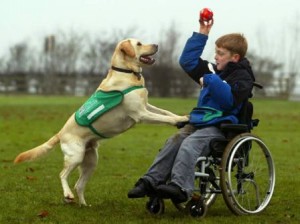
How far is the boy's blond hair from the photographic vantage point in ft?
19.5

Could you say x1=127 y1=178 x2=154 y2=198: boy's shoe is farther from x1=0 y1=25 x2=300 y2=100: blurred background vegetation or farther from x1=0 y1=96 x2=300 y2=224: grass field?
x1=0 y1=25 x2=300 y2=100: blurred background vegetation

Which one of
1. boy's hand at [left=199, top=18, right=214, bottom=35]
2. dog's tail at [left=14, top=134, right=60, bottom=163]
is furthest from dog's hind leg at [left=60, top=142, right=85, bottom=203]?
boy's hand at [left=199, top=18, right=214, bottom=35]

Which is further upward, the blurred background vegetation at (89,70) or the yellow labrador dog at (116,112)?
the yellow labrador dog at (116,112)

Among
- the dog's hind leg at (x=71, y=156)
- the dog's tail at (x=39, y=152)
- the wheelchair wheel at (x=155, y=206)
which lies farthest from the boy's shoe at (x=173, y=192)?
the dog's tail at (x=39, y=152)

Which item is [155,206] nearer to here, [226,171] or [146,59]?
[226,171]

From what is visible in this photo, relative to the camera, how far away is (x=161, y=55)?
62.0m

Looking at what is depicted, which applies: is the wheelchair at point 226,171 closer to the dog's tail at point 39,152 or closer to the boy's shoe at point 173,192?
the boy's shoe at point 173,192

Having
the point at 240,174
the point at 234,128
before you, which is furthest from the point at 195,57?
the point at 240,174

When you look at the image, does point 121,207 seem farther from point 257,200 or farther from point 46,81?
point 46,81

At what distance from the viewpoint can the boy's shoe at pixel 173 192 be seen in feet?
18.1

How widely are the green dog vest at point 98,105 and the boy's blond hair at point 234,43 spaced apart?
98 cm

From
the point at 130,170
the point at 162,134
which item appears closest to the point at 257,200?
the point at 130,170

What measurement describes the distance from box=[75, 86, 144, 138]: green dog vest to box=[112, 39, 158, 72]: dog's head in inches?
11.8

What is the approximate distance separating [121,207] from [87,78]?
57.1 metres
